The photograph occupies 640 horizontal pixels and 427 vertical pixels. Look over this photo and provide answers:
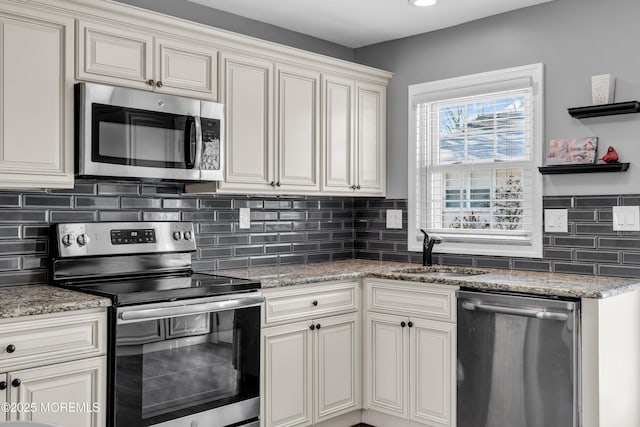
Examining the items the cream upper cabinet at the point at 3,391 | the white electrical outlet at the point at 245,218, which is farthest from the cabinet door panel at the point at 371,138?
the cream upper cabinet at the point at 3,391

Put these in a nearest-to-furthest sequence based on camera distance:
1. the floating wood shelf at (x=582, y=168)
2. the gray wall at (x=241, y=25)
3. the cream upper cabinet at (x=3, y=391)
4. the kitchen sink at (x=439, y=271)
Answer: the cream upper cabinet at (x=3, y=391), the floating wood shelf at (x=582, y=168), the gray wall at (x=241, y=25), the kitchen sink at (x=439, y=271)

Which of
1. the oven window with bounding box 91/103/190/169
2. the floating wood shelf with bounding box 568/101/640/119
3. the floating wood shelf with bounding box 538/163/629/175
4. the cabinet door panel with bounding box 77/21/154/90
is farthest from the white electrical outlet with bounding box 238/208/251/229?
the floating wood shelf with bounding box 568/101/640/119

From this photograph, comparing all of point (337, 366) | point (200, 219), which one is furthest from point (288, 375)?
point (200, 219)

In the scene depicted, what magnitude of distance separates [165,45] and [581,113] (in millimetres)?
2184

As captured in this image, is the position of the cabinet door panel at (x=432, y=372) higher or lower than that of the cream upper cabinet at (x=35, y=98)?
lower

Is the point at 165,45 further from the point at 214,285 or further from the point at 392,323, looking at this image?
the point at 392,323

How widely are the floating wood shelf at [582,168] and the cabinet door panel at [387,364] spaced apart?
1.15 m

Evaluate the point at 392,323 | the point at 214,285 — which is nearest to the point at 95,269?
the point at 214,285

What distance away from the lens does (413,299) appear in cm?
328

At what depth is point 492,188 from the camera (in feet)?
12.2

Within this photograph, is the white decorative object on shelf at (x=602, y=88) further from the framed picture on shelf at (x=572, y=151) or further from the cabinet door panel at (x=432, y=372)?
the cabinet door panel at (x=432, y=372)

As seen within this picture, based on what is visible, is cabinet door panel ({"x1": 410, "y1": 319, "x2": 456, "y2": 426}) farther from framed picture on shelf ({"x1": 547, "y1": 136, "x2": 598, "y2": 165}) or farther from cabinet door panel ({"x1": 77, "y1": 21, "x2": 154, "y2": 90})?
cabinet door panel ({"x1": 77, "y1": 21, "x2": 154, "y2": 90})

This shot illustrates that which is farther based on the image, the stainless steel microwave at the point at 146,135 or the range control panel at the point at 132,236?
the range control panel at the point at 132,236

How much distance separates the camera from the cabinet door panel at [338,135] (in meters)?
3.75
